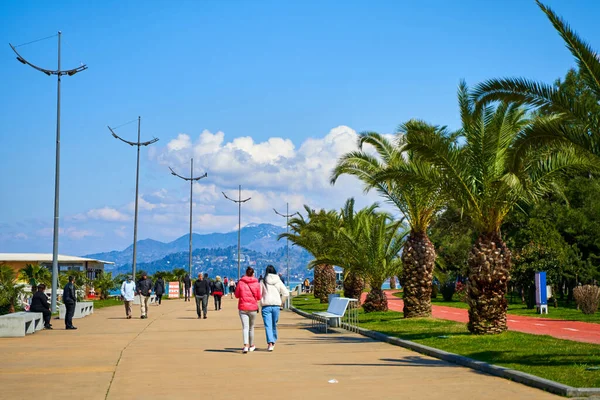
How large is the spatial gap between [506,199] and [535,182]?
774 millimetres

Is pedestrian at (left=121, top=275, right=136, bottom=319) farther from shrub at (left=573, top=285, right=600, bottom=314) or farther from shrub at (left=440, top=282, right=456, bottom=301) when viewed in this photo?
shrub at (left=440, top=282, right=456, bottom=301)

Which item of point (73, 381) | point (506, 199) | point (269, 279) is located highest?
point (506, 199)

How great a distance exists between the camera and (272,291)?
57.6 feet

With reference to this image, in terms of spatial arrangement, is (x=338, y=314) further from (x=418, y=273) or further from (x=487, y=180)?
(x=487, y=180)

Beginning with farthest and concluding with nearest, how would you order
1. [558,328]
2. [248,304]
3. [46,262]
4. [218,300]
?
1. [46,262]
2. [218,300]
3. [558,328]
4. [248,304]

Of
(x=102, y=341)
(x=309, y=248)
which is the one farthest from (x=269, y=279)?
(x=309, y=248)

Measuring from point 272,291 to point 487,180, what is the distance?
18.7 feet

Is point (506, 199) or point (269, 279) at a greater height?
point (506, 199)

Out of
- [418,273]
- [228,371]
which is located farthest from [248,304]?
[418,273]

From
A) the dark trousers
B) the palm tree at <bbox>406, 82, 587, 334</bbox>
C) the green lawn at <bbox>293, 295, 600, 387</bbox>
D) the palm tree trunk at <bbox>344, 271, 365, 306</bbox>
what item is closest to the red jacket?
the green lawn at <bbox>293, 295, 600, 387</bbox>

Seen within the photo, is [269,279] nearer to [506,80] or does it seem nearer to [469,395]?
[506,80]

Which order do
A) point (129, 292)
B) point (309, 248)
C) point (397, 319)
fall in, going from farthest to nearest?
point (309, 248) < point (129, 292) < point (397, 319)

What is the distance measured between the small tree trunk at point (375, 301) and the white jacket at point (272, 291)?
14.4 meters

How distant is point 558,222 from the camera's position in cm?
4119
